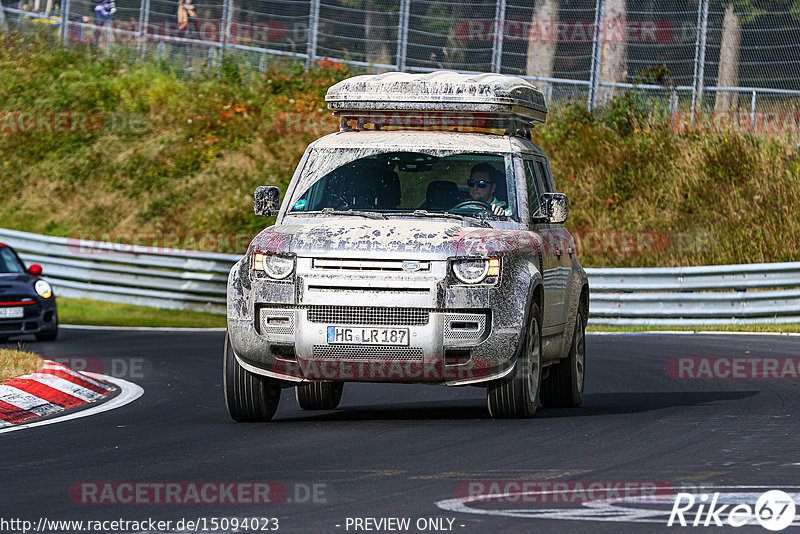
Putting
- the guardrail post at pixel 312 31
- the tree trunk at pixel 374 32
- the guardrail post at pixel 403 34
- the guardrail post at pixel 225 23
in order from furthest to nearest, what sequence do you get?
the guardrail post at pixel 225 23 → the guardrail post at pixel 312 31 → the tree trunk at pixel 374 32 → the guardrail post at pixel 403 34

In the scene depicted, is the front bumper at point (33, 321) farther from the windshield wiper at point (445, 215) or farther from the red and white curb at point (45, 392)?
the windshield wiper at point (445, 215)

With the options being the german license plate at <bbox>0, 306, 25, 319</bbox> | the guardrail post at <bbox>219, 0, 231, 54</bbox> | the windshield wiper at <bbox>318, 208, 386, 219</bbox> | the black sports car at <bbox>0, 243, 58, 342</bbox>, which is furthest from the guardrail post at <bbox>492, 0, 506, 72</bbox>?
the windshield wiper at <bbox>318, 208, 386, 219</bbox>

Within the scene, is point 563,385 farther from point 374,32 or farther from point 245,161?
point 245,161

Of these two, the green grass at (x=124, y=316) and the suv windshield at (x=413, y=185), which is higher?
the suv windshield at (x=413, y=185)

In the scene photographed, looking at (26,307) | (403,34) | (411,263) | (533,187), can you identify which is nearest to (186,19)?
(403,34)

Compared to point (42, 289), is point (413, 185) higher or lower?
higher

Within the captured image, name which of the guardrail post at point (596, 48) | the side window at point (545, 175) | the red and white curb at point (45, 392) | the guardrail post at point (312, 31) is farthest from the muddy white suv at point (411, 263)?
the guardrail post at point (312, 31)

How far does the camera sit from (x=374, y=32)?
105ft

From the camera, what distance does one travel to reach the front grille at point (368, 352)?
991 centimetres

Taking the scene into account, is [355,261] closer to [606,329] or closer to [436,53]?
[606,329]

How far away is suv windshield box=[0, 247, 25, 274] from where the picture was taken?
21000 millimetres

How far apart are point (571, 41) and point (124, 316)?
36.3 feet

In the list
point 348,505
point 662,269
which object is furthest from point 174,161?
point 348,505

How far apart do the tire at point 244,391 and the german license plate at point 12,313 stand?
9.84 m
